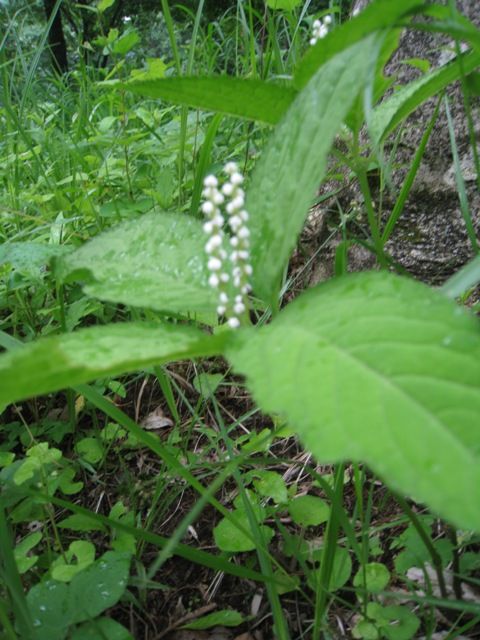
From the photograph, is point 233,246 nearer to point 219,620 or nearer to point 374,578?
point 374,578

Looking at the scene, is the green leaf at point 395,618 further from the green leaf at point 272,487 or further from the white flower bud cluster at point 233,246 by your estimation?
the white flower bud cluster at point 233,246

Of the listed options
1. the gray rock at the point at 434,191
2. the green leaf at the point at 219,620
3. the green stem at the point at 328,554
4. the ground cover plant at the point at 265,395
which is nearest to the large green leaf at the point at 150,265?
the ground cover plant at the point at 265,395

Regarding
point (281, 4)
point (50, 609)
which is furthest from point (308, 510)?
point (281, 4)

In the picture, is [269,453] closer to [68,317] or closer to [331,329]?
[68,317]

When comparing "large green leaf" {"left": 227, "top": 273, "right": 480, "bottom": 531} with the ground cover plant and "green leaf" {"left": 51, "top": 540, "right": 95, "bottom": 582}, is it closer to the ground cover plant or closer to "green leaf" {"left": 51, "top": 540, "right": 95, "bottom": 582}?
the ground cover plant

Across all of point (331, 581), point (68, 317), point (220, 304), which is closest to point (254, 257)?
point (220, 304)
